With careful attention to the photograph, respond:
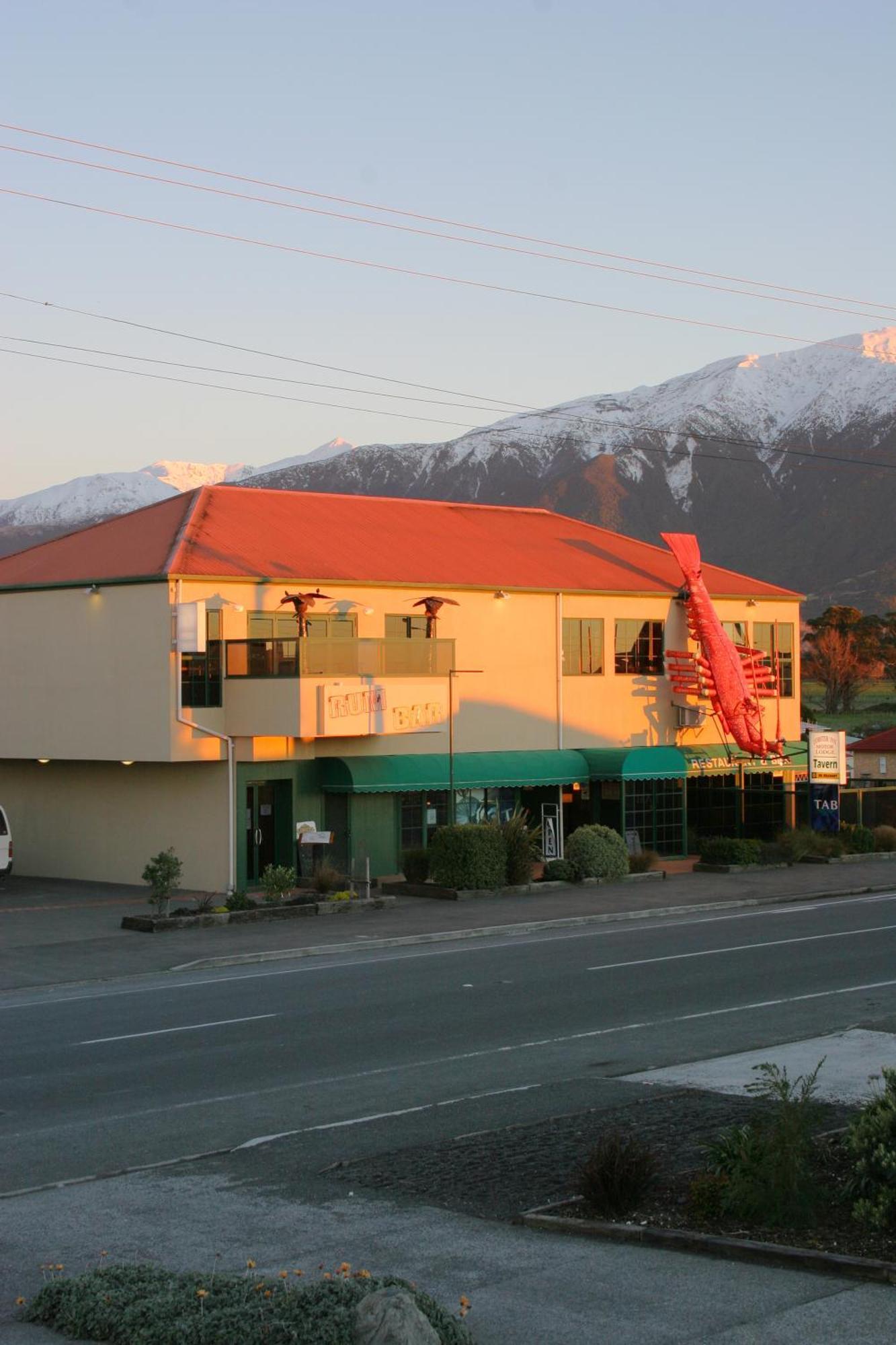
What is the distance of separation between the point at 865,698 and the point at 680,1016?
4250 inches

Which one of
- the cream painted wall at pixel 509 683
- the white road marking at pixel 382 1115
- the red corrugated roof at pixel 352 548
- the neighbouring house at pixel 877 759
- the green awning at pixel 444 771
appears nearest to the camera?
the white road marking at pixel 382 1115

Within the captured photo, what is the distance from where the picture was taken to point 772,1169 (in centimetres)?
858

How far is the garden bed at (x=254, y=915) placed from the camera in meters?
26.8

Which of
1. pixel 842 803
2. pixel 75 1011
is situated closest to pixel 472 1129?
pixel 75 1011

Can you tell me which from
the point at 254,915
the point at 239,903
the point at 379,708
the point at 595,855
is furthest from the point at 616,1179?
the point at 595,855

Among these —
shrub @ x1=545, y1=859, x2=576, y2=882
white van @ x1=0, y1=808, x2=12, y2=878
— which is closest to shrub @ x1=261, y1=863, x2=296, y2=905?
white van @ x1=0, y1=808, x2=12, y2=878

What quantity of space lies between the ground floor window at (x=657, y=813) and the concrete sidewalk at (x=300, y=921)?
3.18 meters

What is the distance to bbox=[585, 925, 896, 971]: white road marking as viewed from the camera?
22.1 metres

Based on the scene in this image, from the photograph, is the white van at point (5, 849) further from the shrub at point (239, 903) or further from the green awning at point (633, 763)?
the green awning at point (633, 763)

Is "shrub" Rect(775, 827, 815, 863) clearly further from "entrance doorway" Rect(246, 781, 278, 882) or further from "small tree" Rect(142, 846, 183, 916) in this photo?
"small tree" Rect(142, 846, 183, 916)

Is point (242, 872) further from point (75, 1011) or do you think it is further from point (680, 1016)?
point (680, 1016)

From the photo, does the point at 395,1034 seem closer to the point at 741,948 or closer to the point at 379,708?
the point at 741,948

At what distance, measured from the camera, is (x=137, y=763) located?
34219mm

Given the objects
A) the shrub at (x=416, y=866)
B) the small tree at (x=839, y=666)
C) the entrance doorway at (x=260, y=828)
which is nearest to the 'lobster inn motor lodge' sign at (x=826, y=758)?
the shrub at (x=416, y=866)
